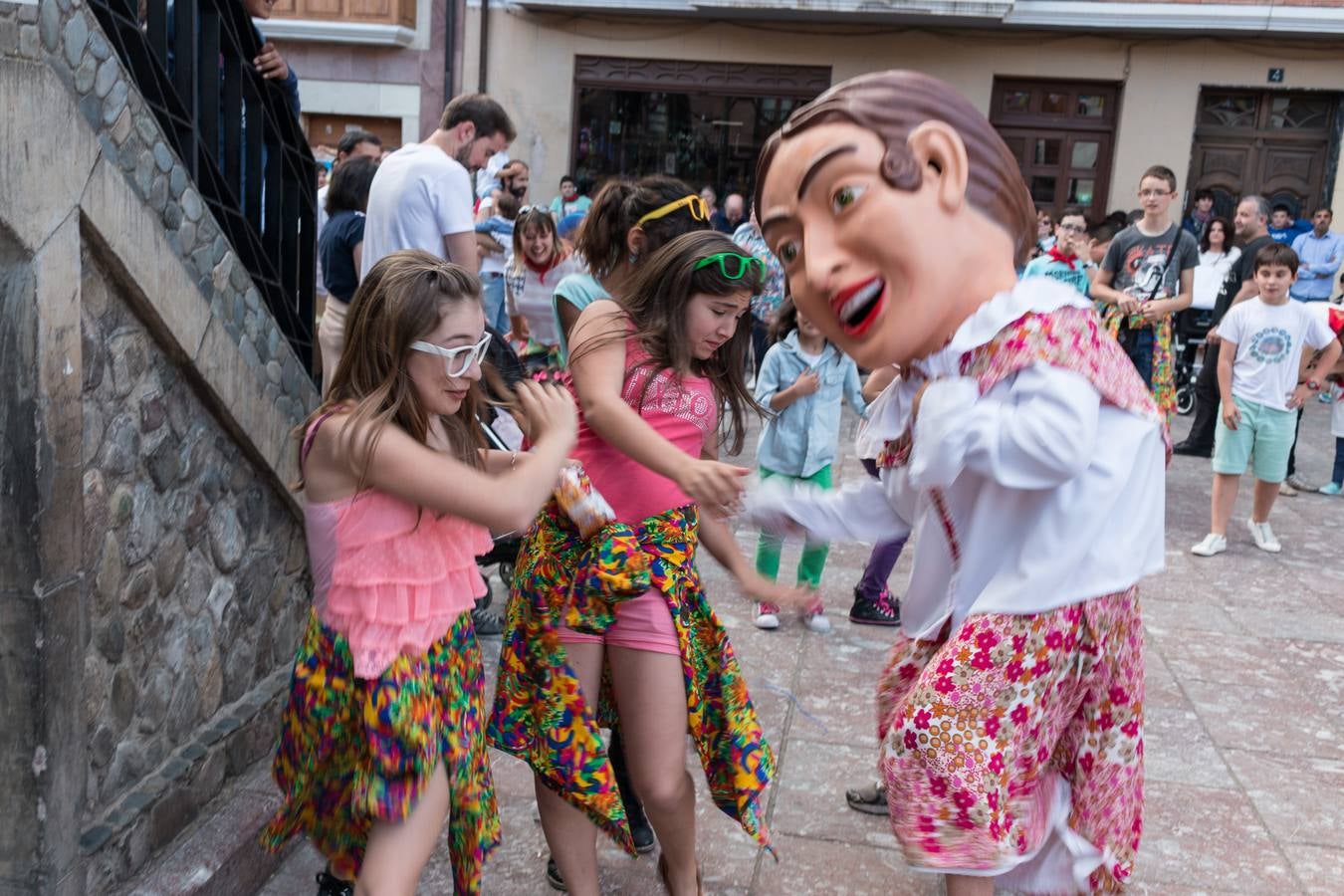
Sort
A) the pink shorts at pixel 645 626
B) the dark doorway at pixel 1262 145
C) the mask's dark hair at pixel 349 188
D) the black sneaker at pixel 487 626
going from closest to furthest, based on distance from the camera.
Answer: the pink shorts at pixel 645 626 < the black sneaker at pixel 487 626 < the mask's dark hair at pixel 349 188 < the dark doorway at pixel 1262 145

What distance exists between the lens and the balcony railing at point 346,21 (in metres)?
16.0

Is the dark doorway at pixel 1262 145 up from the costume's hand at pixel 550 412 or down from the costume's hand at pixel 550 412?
up

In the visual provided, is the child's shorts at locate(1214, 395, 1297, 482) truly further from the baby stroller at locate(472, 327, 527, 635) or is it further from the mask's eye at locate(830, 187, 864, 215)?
the mask's eye at locate(830, 187, 864, 215)

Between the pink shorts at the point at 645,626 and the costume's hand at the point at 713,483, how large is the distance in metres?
0.29

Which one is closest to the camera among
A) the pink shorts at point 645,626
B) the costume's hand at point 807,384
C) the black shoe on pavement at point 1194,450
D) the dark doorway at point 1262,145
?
the pink shorts at point 645,626

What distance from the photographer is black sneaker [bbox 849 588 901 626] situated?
5.01m

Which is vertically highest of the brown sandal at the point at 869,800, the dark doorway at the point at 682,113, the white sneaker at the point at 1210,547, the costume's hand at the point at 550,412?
the dark doorway at the point at 682,113

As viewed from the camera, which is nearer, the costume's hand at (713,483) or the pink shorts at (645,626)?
the costume's hand at (713,483)

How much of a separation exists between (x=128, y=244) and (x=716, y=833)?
6.88ft

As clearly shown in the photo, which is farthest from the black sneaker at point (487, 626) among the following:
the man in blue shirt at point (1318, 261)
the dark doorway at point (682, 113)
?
the dark doorway at point (682, 113)

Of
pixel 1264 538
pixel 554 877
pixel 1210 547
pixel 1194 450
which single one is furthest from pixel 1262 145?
pixel 554 877

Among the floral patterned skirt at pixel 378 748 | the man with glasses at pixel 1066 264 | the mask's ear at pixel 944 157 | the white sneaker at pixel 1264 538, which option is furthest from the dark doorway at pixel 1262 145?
the floral patterned skirt at pixel 378 748

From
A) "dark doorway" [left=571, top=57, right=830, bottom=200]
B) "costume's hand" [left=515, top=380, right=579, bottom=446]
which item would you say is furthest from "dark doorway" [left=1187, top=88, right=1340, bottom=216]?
"costume's hand" [left=515, top=380, right=579, bottom=446]

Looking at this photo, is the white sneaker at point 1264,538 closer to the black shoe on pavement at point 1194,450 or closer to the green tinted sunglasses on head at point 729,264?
the black shoe on pavement at point 1194,450
